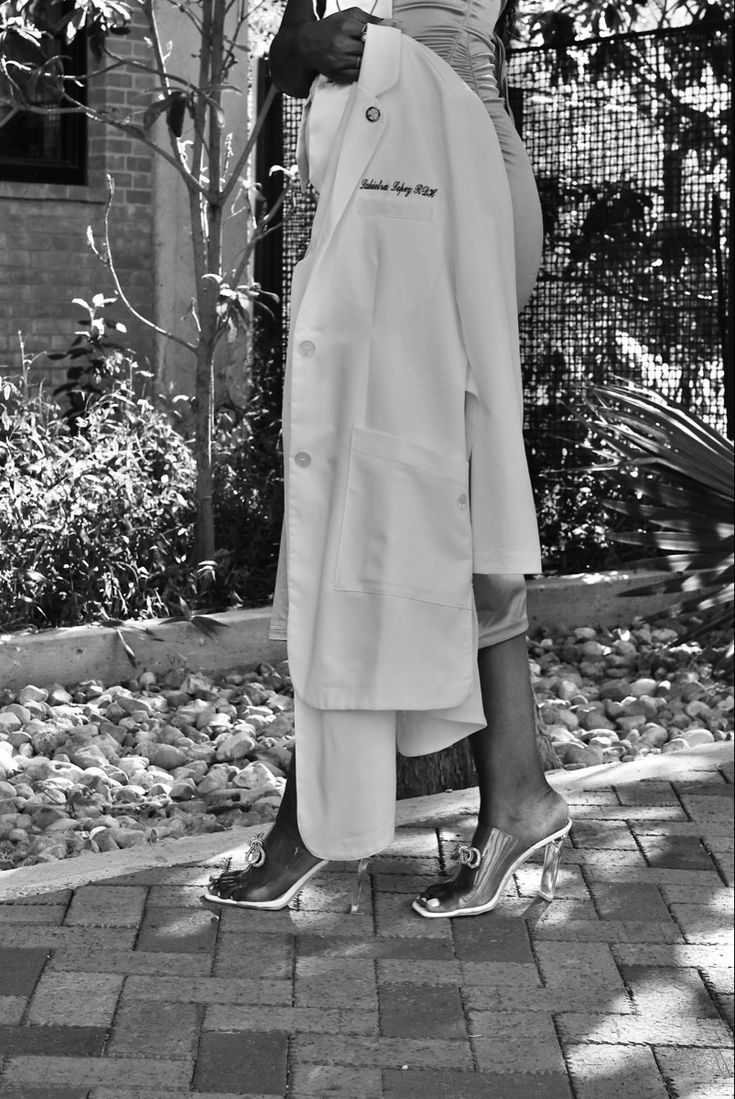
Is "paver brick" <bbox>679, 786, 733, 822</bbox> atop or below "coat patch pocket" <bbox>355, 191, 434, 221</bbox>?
below

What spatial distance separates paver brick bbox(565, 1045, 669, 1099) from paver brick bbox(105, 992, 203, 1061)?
0.64 meters

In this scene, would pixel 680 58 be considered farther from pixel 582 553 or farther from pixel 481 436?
pixel 481 436

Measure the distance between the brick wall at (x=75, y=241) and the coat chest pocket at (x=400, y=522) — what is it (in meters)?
5.16

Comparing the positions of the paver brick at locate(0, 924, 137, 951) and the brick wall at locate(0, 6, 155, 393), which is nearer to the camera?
the paver brick at locate(0, 924, 137, 951)

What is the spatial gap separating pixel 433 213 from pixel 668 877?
1529mm

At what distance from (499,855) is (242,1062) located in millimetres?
844

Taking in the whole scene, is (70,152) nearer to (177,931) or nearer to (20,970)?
(177,931)

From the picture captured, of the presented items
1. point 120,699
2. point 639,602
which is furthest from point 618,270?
point 120,699

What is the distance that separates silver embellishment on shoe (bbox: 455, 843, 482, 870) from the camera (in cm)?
306

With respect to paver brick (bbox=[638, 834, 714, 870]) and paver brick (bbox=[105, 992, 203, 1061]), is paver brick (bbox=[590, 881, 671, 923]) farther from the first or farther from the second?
paver brick (bbox=[105, 992, 203, 1061])

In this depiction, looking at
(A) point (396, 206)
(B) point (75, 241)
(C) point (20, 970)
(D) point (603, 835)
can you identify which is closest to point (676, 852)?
(D) point (603, 835)

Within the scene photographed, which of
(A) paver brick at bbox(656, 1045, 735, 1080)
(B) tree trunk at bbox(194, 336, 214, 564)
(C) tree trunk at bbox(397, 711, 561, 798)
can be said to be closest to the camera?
(A) paver brick at bbox(656, 1045, 735, 1080)

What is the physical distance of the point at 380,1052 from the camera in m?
2.46

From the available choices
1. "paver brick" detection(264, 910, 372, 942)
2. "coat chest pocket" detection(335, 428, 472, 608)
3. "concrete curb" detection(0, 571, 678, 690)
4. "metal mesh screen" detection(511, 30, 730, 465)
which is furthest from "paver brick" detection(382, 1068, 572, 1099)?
"metal mesh screen" detection(511, 30, 730, 465)
